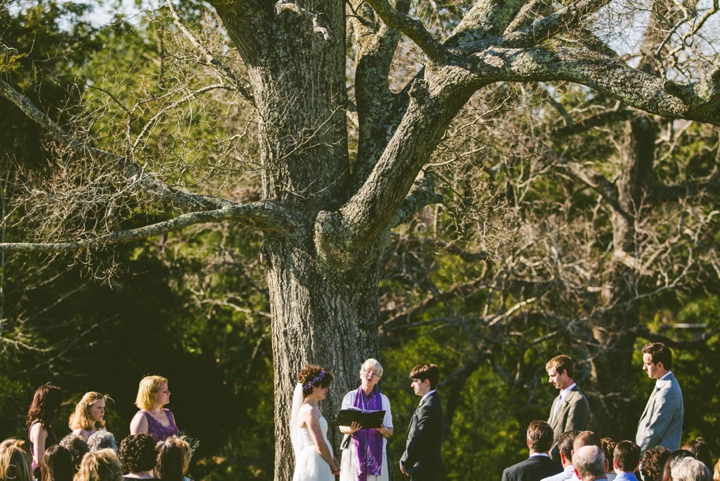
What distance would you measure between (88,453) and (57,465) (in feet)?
1.59

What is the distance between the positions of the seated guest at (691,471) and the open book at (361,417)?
269 cm

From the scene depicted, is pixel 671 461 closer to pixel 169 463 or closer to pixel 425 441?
pixel 425 441

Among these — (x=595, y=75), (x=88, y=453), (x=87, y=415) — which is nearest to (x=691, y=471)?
(x=595, y=75)

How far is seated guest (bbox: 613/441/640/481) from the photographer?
17.3ft

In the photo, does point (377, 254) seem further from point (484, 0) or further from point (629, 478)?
point (629, 478)

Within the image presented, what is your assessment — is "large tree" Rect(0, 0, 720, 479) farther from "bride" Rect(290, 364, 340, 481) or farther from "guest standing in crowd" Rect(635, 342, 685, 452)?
"guest standing in crowd" Rect(635, 342, 685, 452)

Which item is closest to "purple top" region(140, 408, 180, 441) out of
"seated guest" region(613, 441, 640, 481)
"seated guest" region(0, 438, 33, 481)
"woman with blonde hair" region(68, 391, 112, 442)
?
"woman with blonde hair" region(68, 391, 112, 442)

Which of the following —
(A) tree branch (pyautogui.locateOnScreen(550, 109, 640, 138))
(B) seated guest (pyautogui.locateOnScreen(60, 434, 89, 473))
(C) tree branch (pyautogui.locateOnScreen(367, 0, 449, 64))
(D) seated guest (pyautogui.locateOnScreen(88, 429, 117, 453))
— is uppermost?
(A) tree branch (pyautogui.locateOnScreen(550, 109, 640, 138))

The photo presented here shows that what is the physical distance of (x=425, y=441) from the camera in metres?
7.07

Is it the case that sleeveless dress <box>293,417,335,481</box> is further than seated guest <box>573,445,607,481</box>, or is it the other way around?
sleeveless dress <box>293,417,335,481</box>

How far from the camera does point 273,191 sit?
26.5 feet

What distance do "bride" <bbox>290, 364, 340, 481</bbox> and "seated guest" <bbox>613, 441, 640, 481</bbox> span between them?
2.30 m

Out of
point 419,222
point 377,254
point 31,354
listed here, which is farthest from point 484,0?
point 31,354

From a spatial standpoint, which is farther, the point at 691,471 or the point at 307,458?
the point at 307,458
